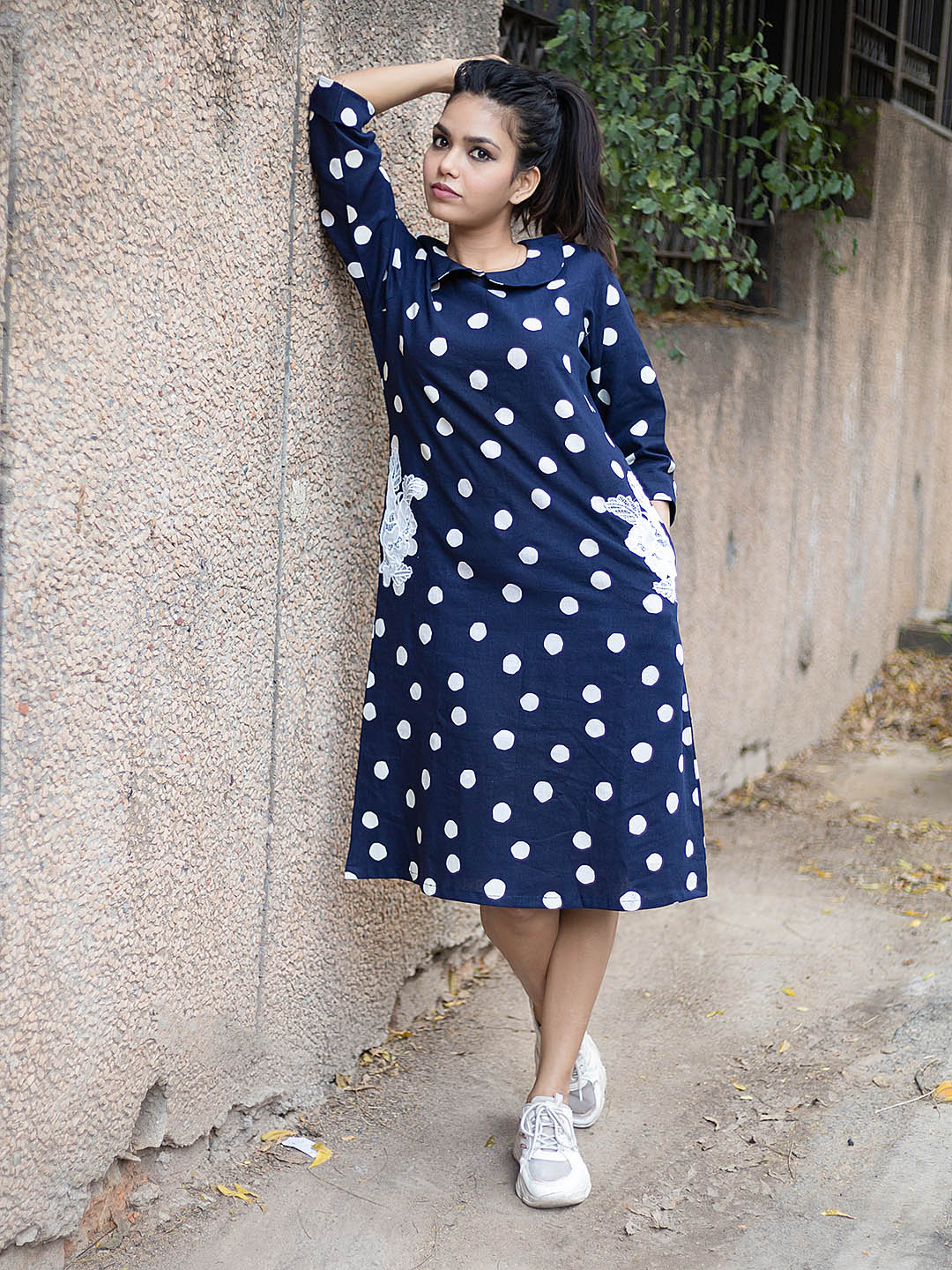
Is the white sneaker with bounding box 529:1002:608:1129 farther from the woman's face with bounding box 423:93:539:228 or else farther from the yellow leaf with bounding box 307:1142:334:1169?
the woman's face with bounding box 423:93:539:228

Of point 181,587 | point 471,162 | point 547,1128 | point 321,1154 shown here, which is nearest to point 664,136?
point 471,162

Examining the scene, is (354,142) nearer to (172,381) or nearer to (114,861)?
(172,381)

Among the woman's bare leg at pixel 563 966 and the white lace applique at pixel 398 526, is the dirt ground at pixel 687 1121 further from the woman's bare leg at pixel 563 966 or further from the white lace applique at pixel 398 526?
the white lace applique at pixel 398 526

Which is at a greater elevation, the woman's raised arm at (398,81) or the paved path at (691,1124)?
the woman's raised arm at (398,81)

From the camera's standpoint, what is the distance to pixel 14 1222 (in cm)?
189

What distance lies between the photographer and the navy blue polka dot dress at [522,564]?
2154 mm

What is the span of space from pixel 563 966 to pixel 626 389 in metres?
0.99

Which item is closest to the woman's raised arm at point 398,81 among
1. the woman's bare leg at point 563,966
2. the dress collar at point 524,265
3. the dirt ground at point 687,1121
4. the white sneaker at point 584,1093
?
the dress collar at point 524,265

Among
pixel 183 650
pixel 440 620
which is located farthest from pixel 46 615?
pixel 440 620

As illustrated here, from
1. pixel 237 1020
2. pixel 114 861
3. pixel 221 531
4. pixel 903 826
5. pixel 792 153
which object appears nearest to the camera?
pixel 114 861

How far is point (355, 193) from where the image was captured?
7.30 feet

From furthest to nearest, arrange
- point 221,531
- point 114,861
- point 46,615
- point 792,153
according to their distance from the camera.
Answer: point 792,153
point 221,531
point 114,861
point 46,615

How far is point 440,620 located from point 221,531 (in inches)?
14.8

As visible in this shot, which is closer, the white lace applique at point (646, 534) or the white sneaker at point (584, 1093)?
the white lace applique at point (646, 534)
